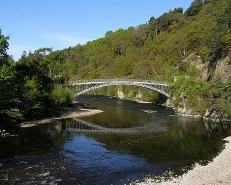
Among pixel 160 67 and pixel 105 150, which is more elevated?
pixel 160 67

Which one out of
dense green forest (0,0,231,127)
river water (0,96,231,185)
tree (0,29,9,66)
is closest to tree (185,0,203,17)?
dense green forest (0,0,231,127)

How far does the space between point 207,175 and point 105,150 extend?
12.3 meters

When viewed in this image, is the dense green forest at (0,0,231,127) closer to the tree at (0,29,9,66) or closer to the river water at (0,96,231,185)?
the tree at (0,29,9,66)

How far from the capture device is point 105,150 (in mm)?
32594

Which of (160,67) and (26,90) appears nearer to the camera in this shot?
(26,90)

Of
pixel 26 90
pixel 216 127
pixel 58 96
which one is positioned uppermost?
pixel 26 90

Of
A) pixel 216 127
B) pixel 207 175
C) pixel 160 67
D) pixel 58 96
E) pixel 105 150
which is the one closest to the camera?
pixel 207 175

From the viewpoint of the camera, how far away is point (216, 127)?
4738 cm

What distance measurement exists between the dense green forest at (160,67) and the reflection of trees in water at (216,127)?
2607 millimetres

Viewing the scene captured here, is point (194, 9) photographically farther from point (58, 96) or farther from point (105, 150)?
point (105, 150)

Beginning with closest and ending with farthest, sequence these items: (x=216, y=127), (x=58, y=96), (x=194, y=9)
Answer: (x=216, y=127) < (x=58, y=96) < (x=194, y=9)

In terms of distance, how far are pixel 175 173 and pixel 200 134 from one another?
18.4m

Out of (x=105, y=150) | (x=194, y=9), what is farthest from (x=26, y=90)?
(x=194, y=9)

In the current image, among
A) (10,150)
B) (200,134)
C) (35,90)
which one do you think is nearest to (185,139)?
(200,134)
